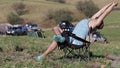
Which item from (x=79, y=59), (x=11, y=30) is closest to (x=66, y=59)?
(x=79, y=59)

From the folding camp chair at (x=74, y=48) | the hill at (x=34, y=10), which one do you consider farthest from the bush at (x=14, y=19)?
the folding camp chair at (x=74, y=48)

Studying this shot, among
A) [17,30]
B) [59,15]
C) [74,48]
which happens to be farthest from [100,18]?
[59,15]

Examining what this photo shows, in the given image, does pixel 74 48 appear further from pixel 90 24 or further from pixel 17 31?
pixel 17 31

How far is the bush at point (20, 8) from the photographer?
102213 mm

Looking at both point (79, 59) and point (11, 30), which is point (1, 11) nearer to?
point (11, 30)

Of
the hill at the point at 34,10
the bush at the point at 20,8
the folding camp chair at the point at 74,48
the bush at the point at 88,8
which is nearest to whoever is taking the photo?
the folding camp chair at the point at 74,48

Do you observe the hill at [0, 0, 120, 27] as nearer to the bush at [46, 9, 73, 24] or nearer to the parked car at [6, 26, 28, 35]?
the bush at [46, 9, 73, 24]

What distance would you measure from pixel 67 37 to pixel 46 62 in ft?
3.85

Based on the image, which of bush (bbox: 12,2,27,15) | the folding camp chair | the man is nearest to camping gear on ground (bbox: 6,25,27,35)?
the folding camp chair

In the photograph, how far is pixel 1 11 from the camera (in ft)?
317

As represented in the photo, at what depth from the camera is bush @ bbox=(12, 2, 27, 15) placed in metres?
102

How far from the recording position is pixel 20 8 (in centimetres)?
10219

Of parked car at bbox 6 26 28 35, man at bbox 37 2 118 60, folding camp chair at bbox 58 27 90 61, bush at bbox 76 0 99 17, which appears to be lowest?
bush at bbox 76 0 99 17

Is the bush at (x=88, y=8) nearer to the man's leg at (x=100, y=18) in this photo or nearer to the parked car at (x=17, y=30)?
the parked car at (x=17, y=30)
